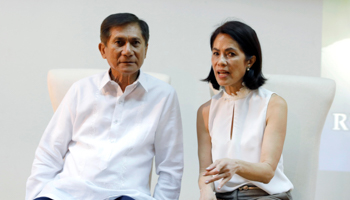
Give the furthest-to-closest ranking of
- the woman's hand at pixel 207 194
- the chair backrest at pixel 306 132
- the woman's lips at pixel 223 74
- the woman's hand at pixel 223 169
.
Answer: the chair backrest at pixel 306 132, the woman's lips at pixel 223 74, the woman's hand at pixel 207 194, the woman's hand at pixel 223 169

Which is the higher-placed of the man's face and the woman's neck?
the man's face

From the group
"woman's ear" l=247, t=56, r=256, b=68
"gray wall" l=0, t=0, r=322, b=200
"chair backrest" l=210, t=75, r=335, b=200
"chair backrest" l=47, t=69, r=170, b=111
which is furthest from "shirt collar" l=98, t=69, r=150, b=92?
"gray wall" l=0, t=0, r=322, b=200

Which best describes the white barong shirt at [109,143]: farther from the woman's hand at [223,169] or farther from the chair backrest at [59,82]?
the woman's hand at [223,169]

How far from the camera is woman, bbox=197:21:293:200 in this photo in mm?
1601

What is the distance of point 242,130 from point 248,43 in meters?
0.39

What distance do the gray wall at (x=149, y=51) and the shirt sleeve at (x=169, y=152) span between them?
2.96ft

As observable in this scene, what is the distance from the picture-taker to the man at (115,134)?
1661mm

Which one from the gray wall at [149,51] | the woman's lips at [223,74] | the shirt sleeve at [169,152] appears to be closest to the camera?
the woman's lips at [223,74]

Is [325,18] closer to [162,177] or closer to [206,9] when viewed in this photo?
[206,9]

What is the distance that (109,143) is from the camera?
67.2 inches

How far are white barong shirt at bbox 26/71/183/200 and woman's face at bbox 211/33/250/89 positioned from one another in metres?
0.29

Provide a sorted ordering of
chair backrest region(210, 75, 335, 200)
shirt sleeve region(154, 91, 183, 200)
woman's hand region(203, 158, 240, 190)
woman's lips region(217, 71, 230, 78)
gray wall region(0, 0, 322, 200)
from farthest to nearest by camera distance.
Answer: gray wall region(0, 0, 322, 200) → chair backrest region(210, 75, 335, 200) → shirt sleeve region(154, 91, 183, 200) → woman's lips region(217, 71, 230, 78) → woman's hand region(203, 158, 240, 190)

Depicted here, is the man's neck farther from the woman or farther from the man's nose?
the woman

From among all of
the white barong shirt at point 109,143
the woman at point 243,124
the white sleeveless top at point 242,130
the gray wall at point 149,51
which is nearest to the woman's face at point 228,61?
the woman at point 243,124
